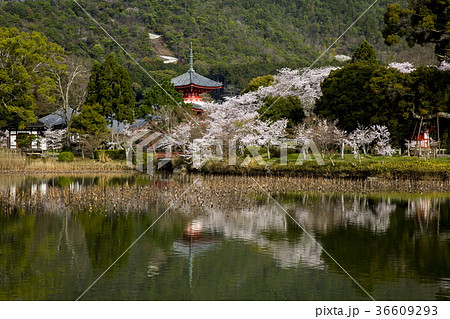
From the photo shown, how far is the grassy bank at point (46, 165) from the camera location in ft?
108

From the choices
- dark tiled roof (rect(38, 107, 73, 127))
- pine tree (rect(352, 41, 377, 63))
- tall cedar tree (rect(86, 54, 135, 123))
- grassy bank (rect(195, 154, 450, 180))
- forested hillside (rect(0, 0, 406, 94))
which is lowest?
grassy bank (rect(195, 154, 450, 180))

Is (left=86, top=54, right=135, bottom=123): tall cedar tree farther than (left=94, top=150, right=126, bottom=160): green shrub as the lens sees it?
Yes

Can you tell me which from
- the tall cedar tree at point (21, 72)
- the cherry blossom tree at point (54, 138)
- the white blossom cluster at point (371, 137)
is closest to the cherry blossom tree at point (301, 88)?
the white blossom cluster at point (371, 137)

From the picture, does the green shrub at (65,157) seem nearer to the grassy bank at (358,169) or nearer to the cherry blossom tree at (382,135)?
the grassy bank at (358,169)

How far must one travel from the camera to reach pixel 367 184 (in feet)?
77.9

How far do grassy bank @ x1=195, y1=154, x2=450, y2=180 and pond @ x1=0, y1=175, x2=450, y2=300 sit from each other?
3974mm

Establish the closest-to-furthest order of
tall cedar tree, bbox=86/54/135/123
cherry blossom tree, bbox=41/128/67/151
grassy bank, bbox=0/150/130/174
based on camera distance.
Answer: grassy bank, bbox=0/150/130/174 < tall cedar tree, bbox=86/54/135/123 < cherry blossom tree, bbox=41/128/67/151

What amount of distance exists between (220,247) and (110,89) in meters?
31.0

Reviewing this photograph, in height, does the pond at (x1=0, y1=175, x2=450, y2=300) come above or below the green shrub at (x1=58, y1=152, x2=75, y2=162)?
below

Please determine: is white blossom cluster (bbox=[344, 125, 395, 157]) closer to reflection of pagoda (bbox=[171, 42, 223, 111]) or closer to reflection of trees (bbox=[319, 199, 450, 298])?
reflection of trees (bbox=[319, 199, 450, 298])

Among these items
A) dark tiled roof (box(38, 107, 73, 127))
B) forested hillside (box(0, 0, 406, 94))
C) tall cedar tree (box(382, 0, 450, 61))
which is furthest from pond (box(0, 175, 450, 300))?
forested hillside (box(0, 0, 406, 94))

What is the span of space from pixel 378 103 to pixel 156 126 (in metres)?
16.5

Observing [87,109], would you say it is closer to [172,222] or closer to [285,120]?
[285,120]

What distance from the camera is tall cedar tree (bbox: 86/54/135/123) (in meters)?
40.6
